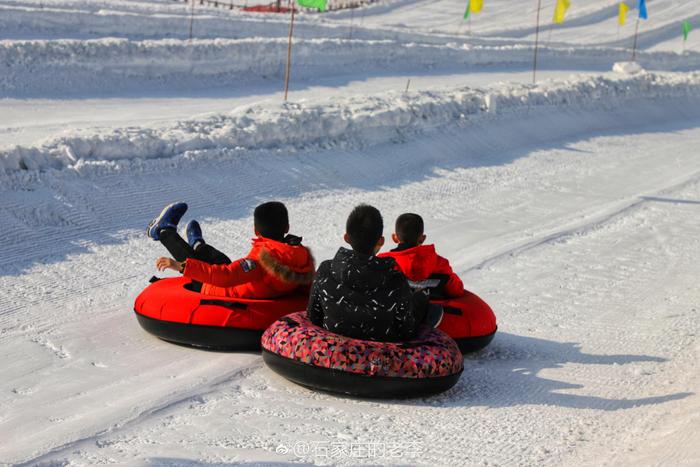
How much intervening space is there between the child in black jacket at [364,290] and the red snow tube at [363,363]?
0.32 ft

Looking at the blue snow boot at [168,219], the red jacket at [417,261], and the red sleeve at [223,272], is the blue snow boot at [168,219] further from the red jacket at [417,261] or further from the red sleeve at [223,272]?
the red jacket at [417,261]

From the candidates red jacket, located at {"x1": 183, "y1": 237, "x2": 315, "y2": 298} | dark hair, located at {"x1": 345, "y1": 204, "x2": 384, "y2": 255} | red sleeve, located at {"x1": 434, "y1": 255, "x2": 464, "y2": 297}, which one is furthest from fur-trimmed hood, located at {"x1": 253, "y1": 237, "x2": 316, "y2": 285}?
red sleeve, located at {"x1": 434, "y1": 255, "x2": 464, "y2": 297}

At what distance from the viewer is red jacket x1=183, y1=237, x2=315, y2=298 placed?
22.6 ft

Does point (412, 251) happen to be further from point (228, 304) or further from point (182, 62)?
point (182, 62)

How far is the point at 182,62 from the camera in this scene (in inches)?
852

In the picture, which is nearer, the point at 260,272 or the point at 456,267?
the point at 260,272

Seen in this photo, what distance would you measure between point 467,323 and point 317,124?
817cm

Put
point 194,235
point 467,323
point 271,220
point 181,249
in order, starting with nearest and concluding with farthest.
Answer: point 271,220
point 467,323
point 181,249
point 194,235

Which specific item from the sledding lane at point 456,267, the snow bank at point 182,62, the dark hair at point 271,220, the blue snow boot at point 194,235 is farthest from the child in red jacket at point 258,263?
the snow bank at point 182,62

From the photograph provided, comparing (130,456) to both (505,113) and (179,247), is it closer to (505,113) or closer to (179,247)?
(179,247)

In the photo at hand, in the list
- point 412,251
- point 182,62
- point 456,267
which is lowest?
point 456,267

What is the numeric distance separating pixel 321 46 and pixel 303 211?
46.4 ft

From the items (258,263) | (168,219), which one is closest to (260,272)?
(258,263)

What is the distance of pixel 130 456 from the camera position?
17.2 feet
